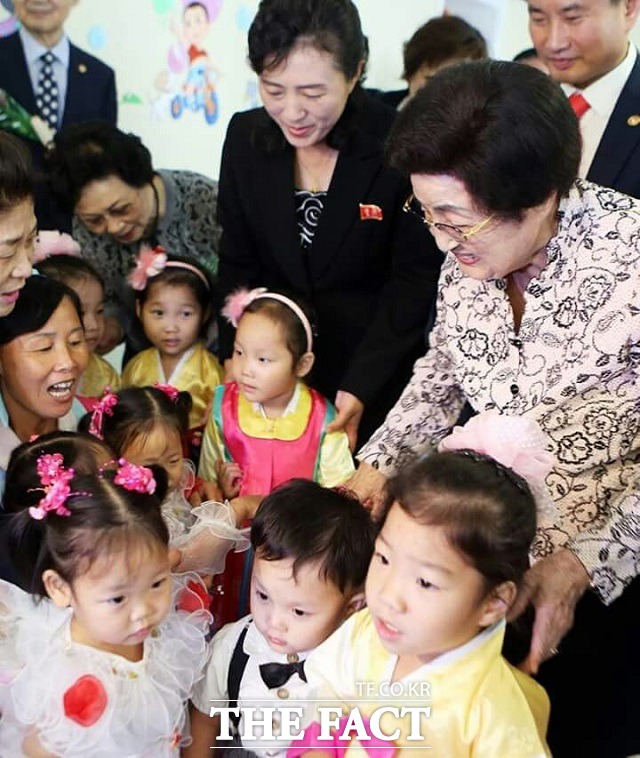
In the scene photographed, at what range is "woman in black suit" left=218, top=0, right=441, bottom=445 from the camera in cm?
215

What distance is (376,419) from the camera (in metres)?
2.34

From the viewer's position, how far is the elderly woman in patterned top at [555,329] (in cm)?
137

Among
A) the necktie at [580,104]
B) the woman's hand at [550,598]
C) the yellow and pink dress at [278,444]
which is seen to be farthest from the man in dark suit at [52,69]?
the woman's hand at [550,598]

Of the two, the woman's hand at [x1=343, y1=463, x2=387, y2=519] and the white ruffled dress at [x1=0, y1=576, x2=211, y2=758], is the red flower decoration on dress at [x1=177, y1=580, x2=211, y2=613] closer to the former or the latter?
the white ruffled dress at [x1=0, y1=576, x2=211, y2=758]

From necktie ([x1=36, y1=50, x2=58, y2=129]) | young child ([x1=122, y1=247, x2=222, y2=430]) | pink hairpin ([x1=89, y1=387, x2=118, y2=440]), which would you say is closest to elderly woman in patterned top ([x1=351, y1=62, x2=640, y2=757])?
pink hairpin ([x1=89, y1=387, x2=118, y2=440])

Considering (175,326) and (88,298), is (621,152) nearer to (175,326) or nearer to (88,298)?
(175,326)

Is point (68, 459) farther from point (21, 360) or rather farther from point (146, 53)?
point (146, 53)

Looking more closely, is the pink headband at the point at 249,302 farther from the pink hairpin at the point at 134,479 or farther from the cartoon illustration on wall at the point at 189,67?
the cartoon illustration on wall at the point at 189,67

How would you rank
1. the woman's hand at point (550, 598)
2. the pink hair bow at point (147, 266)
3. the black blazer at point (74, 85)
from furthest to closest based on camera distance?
the black blazer at point (74, 85) < the pink hair bow at point (147, 266) < the woman's hand at point (550, 598)

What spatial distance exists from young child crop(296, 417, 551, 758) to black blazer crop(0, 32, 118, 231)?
198cm

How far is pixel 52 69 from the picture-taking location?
123 inches

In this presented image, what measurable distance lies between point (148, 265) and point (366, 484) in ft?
3.60

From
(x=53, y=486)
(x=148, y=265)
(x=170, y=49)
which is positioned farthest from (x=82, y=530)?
(x=170, y=49)

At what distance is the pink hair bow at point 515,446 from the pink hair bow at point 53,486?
0.63m
